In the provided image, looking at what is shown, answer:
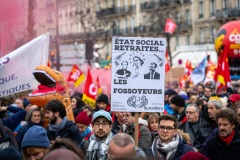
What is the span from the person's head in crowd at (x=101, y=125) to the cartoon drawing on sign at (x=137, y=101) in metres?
0.79

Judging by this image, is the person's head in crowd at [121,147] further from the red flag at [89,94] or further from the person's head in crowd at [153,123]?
the red flag at [89,94]

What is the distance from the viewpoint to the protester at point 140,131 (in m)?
7.93

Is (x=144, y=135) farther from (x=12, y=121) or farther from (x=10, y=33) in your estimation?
(x=10, y=33)

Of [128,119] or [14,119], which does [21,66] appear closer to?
[14,119]

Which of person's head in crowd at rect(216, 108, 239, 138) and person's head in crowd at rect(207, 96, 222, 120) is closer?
person's head in crowd at rect(216, 108, 239, 138)

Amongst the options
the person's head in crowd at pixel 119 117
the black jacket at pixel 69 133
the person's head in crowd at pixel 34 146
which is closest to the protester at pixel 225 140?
the person's head in crowd at pixel 119 117

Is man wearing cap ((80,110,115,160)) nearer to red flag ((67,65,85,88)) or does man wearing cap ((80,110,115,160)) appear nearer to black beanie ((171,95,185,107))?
black beanie ((171,95,185,107))

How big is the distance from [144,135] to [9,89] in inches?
90.5

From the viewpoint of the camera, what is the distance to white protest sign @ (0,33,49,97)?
373 inches

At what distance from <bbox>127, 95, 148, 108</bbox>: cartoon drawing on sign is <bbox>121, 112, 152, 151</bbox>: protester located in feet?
1.31

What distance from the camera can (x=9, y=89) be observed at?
9.43 meters

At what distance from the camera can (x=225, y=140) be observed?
24.2ft

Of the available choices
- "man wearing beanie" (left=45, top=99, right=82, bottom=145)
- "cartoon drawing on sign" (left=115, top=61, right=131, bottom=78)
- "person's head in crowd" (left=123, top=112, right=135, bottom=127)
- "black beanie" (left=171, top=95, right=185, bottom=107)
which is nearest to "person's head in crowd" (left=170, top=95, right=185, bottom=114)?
"black beanie" (left=171, top=95, right=185, bottom=107)

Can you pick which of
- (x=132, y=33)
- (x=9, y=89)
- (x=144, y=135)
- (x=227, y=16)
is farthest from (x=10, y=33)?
(x=132, y=33)
